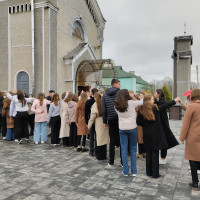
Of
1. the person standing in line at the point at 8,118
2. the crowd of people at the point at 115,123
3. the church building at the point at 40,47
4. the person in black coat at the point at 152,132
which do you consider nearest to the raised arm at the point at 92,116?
the crowd of people at the point at 115,123

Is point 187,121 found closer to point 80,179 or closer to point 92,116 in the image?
point 80,179

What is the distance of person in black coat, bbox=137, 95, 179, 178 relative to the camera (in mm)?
4621

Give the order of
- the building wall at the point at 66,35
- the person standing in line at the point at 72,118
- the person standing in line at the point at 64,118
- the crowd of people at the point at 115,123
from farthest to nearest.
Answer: the building wall at the point at 66,35, the person standing in line at the point at 64,118, the person standing in line at the point at 72,118, the crowd of people at the point at 115,123

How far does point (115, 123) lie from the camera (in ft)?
17.9

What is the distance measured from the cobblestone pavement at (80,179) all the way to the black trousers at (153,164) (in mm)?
134

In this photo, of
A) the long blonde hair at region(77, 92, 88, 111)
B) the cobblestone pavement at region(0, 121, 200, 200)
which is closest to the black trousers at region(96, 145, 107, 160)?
the cobblestone pavement at region(0, 121, 200, 200)

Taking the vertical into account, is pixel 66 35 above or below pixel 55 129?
above

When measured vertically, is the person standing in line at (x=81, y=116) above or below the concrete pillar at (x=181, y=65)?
below

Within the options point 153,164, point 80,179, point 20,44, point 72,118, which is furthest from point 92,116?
point 20,44

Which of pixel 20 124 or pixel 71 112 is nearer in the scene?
pixel 71 112

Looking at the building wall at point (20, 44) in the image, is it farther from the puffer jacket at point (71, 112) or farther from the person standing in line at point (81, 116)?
the person standing in line at point (81, 116)

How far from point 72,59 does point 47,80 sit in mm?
2671

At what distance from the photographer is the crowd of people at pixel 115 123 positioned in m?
4.27

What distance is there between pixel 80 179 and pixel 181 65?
1192 centimetres
